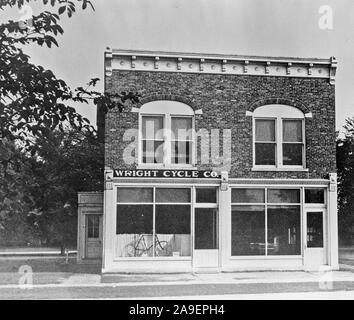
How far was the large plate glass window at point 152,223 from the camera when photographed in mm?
17953

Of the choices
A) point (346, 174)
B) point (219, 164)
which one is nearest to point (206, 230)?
point (219, 164)

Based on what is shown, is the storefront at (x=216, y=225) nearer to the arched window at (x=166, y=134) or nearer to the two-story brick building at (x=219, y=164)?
the two-story brick building at (x=219, y=164)

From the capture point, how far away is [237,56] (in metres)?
18.7

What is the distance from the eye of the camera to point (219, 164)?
18422mm

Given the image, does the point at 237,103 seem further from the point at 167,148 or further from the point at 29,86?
the point at 29,86

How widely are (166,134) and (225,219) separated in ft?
11.6

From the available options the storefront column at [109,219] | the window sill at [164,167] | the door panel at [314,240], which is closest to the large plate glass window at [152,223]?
the storefront column at [109,219]

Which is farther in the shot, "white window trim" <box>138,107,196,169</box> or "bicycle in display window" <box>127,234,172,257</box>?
"white window trim" <box>138,107,196,169</box>

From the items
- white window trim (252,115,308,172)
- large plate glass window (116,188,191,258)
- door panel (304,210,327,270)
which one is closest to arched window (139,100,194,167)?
large plate glass window (116,188,191,258)

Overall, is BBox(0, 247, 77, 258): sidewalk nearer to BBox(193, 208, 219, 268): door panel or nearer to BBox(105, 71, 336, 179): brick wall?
BBox(193, 208, 219, 268): door panel

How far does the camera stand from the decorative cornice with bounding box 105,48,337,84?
1820cm

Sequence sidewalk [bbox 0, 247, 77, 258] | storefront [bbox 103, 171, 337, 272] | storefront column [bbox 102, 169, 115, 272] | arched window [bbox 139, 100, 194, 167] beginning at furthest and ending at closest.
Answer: sidewalk [bbox 0, 247, 77, 258] < arched window [bbox 139, 100, 194, 167] < storefront [bbox 103, 171, 337, 272] < storefront column [bbox 102, 169, 115, 272]

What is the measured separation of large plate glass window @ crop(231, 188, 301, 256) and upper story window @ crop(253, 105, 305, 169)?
1.03 metres
